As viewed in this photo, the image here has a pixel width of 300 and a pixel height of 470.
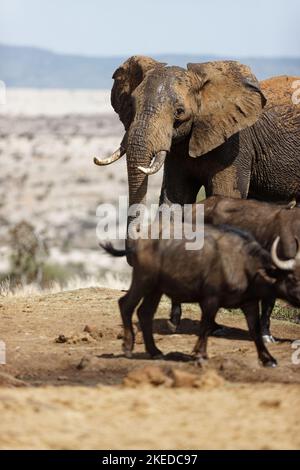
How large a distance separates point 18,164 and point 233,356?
6319 cm

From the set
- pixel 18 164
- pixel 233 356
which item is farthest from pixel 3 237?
pixel 233 356

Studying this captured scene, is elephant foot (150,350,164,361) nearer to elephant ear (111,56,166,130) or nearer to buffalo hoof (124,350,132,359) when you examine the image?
Answer: buffalo hoof (124,350,132,359)

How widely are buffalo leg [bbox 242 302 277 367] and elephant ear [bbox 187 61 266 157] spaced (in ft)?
10.7

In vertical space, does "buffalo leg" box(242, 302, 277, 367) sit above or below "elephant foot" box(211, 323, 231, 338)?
above

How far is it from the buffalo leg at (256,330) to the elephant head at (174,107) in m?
2.37

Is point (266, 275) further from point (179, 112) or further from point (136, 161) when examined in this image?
point (179, 112)

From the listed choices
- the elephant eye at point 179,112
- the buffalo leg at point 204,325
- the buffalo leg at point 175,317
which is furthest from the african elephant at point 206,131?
the buffalo leg at point 204,325

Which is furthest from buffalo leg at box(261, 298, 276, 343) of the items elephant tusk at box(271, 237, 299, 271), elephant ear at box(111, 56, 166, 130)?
elephant ear at box(111, 56, 166, 130)

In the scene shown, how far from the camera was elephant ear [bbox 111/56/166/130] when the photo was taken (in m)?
15.7

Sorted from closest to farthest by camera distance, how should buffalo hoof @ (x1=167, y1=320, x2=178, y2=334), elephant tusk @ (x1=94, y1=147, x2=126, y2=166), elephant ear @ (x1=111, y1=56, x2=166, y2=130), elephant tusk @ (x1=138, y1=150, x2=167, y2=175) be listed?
elephant tusk @ (x1=138, y1=150, x2=167, y2=175)
elephant tusk @ (x1=94, y1=147, x2=126, y2=166)
buffalo hoof @ (x1=167, y1=320, x2=178, y2=334)
elephant ear @ (x1=111, y1=56, x2=166, y2=130)

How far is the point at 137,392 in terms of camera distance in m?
10.6

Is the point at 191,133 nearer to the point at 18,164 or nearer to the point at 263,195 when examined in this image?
the point at 263,195

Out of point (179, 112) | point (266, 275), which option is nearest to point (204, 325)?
point (266, 275)

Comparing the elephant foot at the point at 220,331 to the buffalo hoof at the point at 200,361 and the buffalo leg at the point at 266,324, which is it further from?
the buffalo hoof at the point at 200,361
